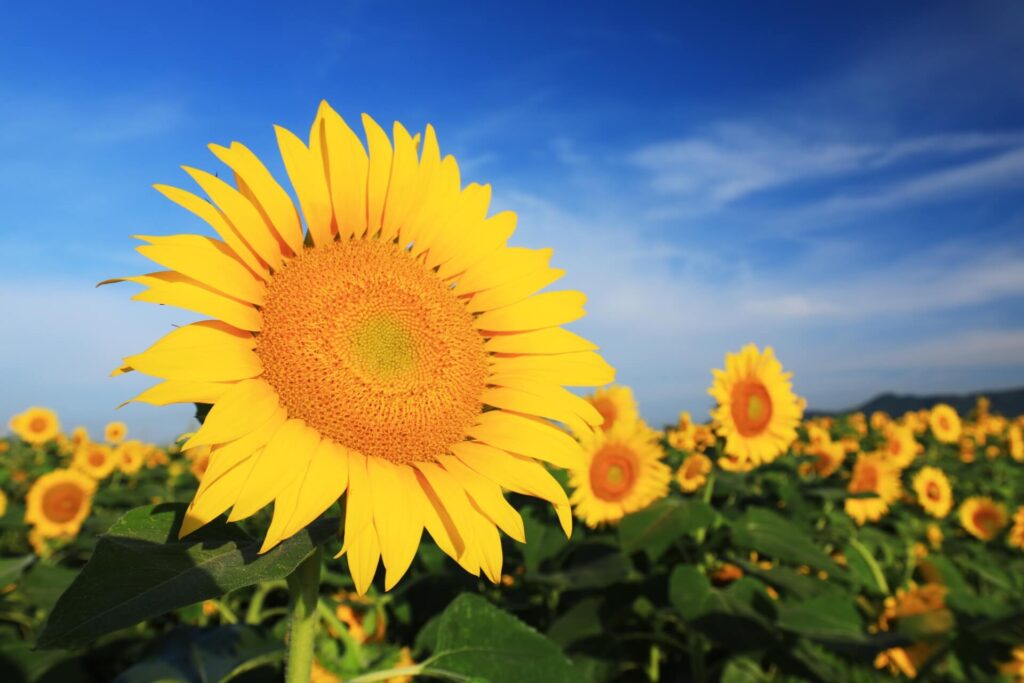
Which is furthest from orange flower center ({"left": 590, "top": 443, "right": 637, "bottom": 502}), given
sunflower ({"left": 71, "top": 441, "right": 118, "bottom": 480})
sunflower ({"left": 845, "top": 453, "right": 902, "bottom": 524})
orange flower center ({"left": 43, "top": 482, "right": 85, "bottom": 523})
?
sunflower ({"left": 71, "top": 441, "right": 118, "bottom": 480})

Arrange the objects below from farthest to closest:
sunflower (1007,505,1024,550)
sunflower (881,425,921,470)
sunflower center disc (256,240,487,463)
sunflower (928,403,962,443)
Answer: sunflower (928,403,962,443), sunflower (881,425,921,470), sunflower (1007,505,1024,550), sunflower center disc (256,240,487,463)

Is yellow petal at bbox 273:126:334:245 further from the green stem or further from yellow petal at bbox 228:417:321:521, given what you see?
the green stem

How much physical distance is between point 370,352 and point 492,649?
29.6 inches

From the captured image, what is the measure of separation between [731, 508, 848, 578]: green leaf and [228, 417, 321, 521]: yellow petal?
3217 millimetres

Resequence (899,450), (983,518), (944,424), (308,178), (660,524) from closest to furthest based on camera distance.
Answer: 1. (308,178)
2. (660,524)
3. (983,518)
4. (899,450)
5. (944,424)

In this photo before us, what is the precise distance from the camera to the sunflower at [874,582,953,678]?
9.96 ft

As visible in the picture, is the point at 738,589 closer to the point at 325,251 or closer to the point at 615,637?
the point at 615,637

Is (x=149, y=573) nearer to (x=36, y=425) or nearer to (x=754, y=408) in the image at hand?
(x=754, y=408)

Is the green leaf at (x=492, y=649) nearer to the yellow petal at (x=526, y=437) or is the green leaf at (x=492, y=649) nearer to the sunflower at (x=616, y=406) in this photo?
the yellow petal at (x=526, y=437)

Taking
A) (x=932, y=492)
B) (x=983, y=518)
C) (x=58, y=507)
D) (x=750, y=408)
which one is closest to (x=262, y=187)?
(x=750, y=408)

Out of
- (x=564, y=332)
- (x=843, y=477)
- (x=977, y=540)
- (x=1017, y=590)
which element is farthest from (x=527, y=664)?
(x=977, y=540)

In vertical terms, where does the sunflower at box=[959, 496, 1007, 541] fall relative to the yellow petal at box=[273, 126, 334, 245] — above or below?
below

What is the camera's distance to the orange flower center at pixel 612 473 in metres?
4.51

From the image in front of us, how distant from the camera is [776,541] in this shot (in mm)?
4047
